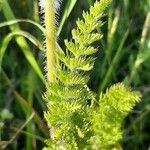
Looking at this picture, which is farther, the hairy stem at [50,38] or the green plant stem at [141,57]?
the green plant stem at [141,57]

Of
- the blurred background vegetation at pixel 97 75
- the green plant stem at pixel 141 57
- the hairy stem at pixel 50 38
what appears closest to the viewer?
the hairy stem at pixel 50 38

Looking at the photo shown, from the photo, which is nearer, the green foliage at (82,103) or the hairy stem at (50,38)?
the green foliage at (82,103)

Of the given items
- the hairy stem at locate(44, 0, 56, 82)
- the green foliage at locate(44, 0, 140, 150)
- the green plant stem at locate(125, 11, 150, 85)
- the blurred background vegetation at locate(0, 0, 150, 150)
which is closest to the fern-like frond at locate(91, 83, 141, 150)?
the green foliage at locate(44, 0, 140, 150)

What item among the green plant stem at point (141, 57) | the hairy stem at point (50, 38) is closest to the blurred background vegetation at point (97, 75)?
the green plant stem at point (141, 57)

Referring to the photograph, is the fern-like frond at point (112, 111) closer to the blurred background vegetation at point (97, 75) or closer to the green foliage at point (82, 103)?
the green foliage at point (82, 103)

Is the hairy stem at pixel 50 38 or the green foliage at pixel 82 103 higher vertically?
A: the hairy stem at pixel 50 38

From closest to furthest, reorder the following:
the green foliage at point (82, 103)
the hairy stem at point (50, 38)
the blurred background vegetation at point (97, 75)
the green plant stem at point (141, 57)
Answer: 1. the green foliage at point (82, 103)
2. the hairy stem at point (50, 38)
3. the blurred background vegetation at point (97, 75)
4. the green plant stem at point (141, 57)

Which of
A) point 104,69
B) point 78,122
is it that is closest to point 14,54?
point 104,69
